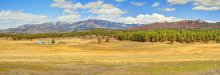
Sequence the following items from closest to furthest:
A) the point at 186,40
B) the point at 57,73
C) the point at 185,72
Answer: the point at 57,73, the point at 185,72, the point at 186,40

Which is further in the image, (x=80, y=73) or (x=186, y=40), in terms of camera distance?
(x=186, y=40)

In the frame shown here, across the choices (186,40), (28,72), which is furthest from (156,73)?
(186,40)

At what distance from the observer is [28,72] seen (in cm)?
4703

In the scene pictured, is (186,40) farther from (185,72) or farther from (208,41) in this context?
(185,72)

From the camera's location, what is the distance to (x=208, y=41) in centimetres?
19900

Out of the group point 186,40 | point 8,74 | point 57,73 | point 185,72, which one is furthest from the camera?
point 186,40

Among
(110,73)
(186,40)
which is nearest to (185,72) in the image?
(110,73)

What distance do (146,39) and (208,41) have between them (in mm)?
30428

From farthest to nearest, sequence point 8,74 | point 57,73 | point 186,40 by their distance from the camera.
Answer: point 186,40
point 57,73
point 8,74

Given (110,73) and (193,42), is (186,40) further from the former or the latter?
(110,73)

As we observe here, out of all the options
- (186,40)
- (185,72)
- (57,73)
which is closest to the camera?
(57,73)

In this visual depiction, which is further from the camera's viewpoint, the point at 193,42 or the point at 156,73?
the point at 193,42

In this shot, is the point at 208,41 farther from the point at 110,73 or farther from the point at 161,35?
the point at 110,73

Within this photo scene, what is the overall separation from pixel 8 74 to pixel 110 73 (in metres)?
11.8
